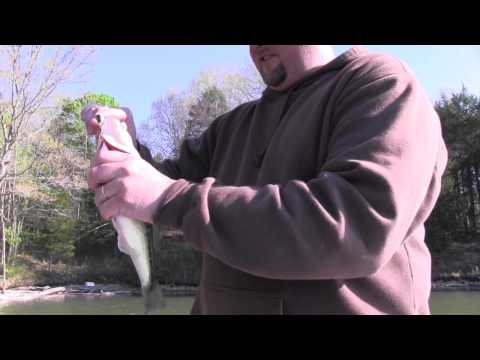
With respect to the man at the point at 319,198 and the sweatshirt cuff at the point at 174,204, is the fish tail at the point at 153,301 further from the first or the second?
the sweatshirt cuff at the point at 174,204

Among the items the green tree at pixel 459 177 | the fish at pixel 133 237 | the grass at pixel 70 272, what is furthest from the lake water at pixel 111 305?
the fish at pixel 133 237

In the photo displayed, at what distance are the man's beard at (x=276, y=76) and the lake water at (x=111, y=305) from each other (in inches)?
635

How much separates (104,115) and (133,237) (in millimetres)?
449

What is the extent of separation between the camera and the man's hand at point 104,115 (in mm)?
1532

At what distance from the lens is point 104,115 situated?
1548 mm

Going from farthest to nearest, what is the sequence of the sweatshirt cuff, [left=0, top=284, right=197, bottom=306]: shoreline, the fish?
1. [left=0, top=284, right=197, bottom=306]: shoreline
2. the fish
3. the sweatshirt cuff

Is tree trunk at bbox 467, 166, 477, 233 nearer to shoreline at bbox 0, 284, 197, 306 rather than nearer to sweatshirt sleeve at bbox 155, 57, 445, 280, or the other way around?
shoreline at bbox 0, 284, 197, 306

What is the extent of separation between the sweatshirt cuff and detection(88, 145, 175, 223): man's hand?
16mm

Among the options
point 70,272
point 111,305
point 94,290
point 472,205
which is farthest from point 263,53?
point 472,205

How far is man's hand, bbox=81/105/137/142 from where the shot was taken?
Answer: 60.3 inches

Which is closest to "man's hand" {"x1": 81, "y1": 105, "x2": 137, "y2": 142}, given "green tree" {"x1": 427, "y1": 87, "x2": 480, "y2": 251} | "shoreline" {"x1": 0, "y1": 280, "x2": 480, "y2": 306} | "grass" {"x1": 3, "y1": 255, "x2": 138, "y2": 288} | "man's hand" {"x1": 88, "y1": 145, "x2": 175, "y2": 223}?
"man's hand" {"x1": 88, "y1": 145, "x2": 175, "y2": 223}

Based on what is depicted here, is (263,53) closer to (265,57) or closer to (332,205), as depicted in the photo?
(265,57)
